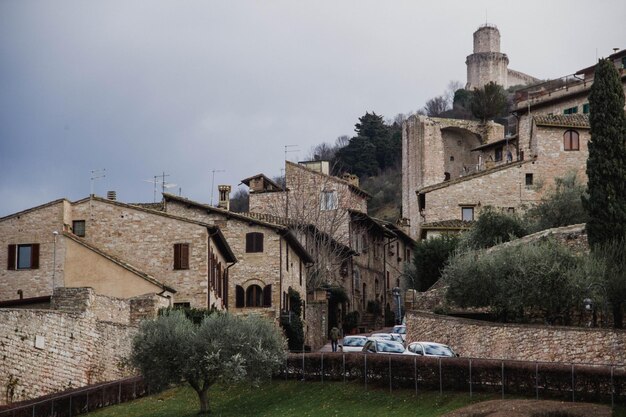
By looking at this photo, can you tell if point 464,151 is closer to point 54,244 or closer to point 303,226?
point 303,226

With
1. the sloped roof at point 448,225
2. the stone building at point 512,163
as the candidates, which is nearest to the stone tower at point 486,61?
the stone building at point 512,163

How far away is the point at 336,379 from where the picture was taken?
125 ft

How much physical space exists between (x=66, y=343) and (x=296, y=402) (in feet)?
26.4

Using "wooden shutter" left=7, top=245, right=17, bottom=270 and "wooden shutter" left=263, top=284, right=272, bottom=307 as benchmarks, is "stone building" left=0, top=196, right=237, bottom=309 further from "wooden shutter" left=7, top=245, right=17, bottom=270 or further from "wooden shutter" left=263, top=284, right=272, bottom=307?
"wooden shutter" left=263, top=284, right=272, bottom=307

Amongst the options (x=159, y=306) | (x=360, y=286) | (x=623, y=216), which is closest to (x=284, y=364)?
(x=159, y=306)

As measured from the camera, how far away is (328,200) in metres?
78.4

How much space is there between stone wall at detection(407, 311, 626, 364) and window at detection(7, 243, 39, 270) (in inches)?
741

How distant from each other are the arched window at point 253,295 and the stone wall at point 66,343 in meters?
14.5

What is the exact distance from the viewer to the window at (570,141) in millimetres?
79375

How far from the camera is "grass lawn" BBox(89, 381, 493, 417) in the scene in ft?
109

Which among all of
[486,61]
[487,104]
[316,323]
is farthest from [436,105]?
[316,323]

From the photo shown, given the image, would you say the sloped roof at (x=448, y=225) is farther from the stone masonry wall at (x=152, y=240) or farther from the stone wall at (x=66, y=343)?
the stone wall at (x=66, y=343)

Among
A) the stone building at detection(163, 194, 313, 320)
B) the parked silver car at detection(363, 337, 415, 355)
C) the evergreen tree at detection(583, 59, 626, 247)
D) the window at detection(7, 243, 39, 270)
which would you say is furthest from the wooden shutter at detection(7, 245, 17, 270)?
the evergreen tree at detection(583, 59, 626, 247)

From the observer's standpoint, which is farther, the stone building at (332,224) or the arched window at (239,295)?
the stone building at (332,224)
